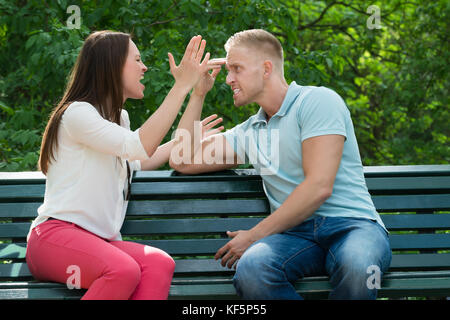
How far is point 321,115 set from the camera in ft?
9.14

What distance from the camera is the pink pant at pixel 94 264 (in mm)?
2424

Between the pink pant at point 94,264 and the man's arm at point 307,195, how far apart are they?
1.14 ft

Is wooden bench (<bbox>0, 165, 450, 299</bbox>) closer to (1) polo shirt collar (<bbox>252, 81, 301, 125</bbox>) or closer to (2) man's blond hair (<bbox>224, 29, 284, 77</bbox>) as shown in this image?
(1) polo shirt collar (<bbox>252, 81, 301, 125</bbox>)

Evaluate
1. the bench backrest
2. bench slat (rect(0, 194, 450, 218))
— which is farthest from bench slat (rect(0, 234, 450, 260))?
bench slat (rect(0, 194, 450, 218))

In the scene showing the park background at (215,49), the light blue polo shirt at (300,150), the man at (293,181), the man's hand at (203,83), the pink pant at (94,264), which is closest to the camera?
the pink pant at (94,264)

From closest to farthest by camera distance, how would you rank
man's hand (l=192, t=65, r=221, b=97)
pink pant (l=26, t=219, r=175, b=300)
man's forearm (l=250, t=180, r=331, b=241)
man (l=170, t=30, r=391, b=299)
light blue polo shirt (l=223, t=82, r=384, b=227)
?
pink pant (l=26, t=219, r=175, b=300)
man (l=170, t=30, r=391, b=299)
man's forearm (l=250, t=180, r=331, b=241)
light blue polo shirt (l=223, t=82, r=384, b=227)
man's hand (l=192, t=65, r=221, b=97)

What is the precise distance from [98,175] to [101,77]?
18.7 inches

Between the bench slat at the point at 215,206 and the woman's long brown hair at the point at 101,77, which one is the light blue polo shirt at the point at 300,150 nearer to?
the bench slat at the point at 215,206

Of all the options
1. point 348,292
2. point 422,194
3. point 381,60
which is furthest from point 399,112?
point 348,292

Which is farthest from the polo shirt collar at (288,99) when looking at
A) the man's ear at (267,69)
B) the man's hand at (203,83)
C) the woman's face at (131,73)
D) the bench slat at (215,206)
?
Result: the woman's face at (131,73)

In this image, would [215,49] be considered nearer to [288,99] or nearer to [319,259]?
[288,99]

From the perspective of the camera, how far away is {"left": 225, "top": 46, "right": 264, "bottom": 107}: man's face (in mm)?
3076

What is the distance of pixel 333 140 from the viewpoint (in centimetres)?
273

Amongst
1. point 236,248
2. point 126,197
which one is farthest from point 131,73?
point 236,248
